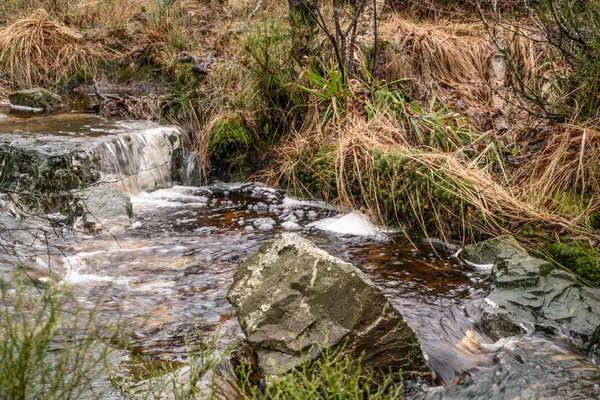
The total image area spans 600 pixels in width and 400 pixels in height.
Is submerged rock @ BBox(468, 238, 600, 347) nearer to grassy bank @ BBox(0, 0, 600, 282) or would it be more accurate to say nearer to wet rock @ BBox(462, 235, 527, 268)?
wet rock @ BBox(462, 235, 527, 268)

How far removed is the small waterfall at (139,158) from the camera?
21.6ft

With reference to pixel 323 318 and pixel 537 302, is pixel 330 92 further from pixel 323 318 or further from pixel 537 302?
pixel 323 318

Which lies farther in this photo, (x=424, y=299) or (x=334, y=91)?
(x=334, y=91)

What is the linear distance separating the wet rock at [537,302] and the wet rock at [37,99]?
6.72 meters

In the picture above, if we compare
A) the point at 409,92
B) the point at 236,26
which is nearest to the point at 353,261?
the point at 409,92

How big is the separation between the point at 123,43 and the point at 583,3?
675 cm

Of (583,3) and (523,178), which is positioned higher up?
(583,3)

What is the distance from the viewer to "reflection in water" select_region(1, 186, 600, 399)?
125 inches

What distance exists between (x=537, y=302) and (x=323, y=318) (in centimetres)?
155

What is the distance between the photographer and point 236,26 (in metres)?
9.77

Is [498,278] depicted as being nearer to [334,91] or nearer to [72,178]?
[334,91]

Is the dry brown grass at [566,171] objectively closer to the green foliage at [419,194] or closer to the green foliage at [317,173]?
the green foliage at [419,194]

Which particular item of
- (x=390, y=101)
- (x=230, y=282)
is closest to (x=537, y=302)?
(x=230, y=282)

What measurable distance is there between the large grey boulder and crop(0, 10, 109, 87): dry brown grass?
24.0ft
